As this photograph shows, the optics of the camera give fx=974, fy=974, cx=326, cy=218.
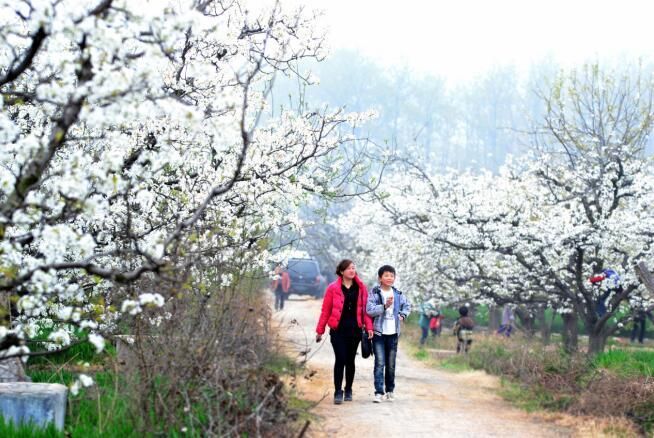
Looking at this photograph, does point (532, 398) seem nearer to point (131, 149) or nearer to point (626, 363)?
point (626, 363)

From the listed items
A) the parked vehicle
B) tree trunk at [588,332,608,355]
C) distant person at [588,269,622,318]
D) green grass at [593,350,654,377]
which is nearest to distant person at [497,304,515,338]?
distant person at [588,269,622,318]

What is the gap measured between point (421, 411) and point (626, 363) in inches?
134

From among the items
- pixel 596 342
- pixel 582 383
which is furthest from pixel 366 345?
pixel 596 342

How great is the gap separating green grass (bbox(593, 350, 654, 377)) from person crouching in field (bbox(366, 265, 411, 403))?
2682 mm

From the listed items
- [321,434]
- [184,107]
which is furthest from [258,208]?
[184,107]

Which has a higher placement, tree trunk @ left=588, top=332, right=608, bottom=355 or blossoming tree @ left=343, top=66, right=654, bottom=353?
blossoming tree @ left=343, top=66, right=654, bottom=353

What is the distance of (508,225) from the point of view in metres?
17.1

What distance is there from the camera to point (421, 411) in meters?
10.5

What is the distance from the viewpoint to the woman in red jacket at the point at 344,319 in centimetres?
1095

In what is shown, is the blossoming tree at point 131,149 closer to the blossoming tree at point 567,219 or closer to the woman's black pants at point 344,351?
the woman's black pants at point 344,351

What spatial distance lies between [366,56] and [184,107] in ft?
264

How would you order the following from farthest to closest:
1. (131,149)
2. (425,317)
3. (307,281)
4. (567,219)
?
(307,281) < (425,317) < (567,219) < (131,149)

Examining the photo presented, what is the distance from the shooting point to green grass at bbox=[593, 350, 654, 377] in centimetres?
1161

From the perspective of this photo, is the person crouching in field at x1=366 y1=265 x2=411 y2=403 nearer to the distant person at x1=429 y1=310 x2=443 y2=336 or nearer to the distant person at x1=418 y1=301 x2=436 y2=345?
the distant person at x1=418 y1=301 x2=436 y2=345
